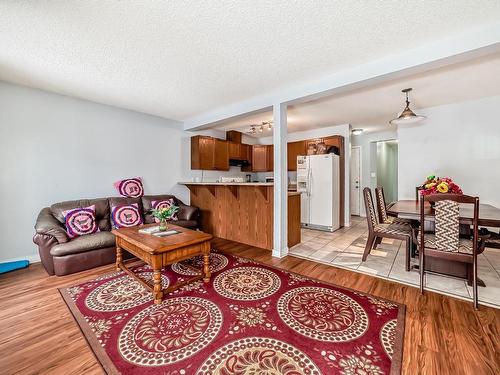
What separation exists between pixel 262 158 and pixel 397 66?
14.0ft

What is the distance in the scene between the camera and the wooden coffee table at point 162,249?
80.6 inches

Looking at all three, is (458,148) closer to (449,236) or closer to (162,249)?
(449,236)

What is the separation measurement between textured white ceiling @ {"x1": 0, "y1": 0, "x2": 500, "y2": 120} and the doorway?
4970 mm

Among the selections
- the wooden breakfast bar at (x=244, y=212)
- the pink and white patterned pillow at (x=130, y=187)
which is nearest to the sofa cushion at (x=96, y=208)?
the pink and white patterned pillow at (x=130, y=187)

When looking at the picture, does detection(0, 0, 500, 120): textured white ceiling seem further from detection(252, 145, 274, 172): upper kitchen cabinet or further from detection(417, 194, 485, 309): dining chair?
detection(252, 145, 274, 172): upper kitchen cabinet

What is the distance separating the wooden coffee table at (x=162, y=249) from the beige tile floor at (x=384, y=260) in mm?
1623

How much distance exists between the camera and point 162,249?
80.5 inches

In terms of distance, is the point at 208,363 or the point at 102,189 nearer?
the point at 208,363

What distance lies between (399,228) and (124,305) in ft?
11.2

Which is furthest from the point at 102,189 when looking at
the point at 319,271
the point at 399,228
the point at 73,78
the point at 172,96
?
the point at 399,228

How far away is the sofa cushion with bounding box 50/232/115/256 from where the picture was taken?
2.61m

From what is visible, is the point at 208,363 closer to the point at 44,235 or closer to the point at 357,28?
the point at 44,235

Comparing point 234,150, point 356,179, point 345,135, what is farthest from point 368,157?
point 234,150

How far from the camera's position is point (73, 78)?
9.21ft
